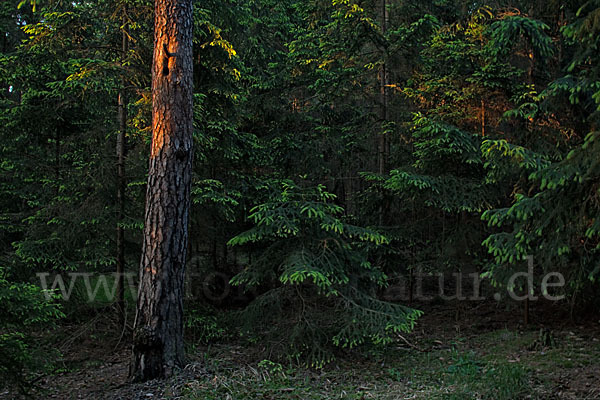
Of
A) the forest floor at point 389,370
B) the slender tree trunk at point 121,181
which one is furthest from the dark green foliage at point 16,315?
the slender tree trunk at point 121,181

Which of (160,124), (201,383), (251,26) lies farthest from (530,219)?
(251,26)

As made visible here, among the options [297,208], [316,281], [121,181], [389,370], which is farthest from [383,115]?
[121,181]

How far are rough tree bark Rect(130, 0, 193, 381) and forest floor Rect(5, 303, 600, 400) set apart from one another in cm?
48

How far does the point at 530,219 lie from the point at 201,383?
14.6ft

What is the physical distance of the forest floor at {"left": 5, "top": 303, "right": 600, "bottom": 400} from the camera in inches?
227

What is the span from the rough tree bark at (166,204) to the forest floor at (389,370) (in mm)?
480

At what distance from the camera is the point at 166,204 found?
20.3 ft

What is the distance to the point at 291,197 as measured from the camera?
7.83 metres

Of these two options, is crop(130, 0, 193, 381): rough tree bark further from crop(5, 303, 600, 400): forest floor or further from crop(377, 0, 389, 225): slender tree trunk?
crop(377, 0, 389, 225): slender tree trunk

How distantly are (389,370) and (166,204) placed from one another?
4228mm

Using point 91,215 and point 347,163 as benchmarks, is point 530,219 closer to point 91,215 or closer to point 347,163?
point 91,215

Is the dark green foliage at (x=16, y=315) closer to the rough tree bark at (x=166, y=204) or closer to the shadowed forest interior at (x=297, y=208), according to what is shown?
the shadowed forest interior at (x=297, y=208)

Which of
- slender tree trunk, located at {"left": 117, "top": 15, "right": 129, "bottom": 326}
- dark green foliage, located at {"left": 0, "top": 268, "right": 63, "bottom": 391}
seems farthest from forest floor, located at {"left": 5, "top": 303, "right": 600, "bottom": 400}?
dark green foliage, located at {"left": 0, "top": 268, "right": 63, "bottom": 391}

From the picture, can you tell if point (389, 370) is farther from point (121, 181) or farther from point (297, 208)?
point (121, 181)
